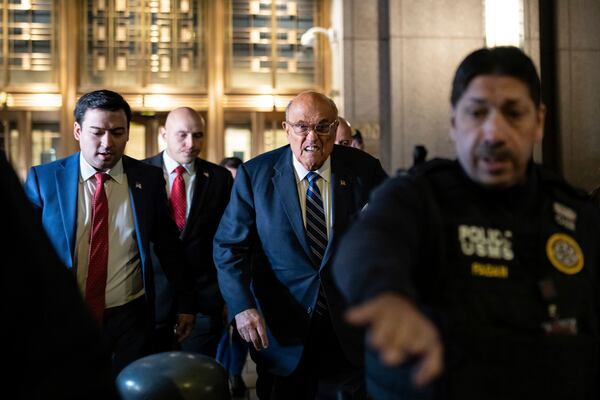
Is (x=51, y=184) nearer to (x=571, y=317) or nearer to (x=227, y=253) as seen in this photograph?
(x=227, y=253)

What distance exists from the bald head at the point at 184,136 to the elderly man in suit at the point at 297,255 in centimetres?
157

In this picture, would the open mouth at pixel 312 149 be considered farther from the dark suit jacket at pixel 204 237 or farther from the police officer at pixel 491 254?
the police officer at pixel 491 254

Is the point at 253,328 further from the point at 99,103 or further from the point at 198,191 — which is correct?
the point at 198,191

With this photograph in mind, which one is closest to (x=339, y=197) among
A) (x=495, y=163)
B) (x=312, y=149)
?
(x=312, y=149)

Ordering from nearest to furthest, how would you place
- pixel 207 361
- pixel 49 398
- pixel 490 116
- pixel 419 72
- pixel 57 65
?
pixel 49 398 → pixel 490 116 → pixel 207 361 → pixel 419 72 → pixel 57 65

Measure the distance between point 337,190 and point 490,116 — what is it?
7.56ft

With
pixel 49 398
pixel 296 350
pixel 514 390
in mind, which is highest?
pixel 49 398

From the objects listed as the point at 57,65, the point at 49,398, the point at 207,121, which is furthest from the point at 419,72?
the point at 49,398

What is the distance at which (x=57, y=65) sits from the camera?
12.3 m

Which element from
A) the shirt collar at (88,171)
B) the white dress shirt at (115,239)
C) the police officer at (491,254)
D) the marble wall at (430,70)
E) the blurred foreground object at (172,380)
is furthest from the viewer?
the marble wall at (430,70)

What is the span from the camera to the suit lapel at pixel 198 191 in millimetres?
5777

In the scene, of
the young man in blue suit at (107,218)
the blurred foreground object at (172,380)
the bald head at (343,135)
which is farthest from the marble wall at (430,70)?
the blurred foreground object at (172,380)

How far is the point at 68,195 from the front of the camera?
4219mm

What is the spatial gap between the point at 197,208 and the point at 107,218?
5.04ft
